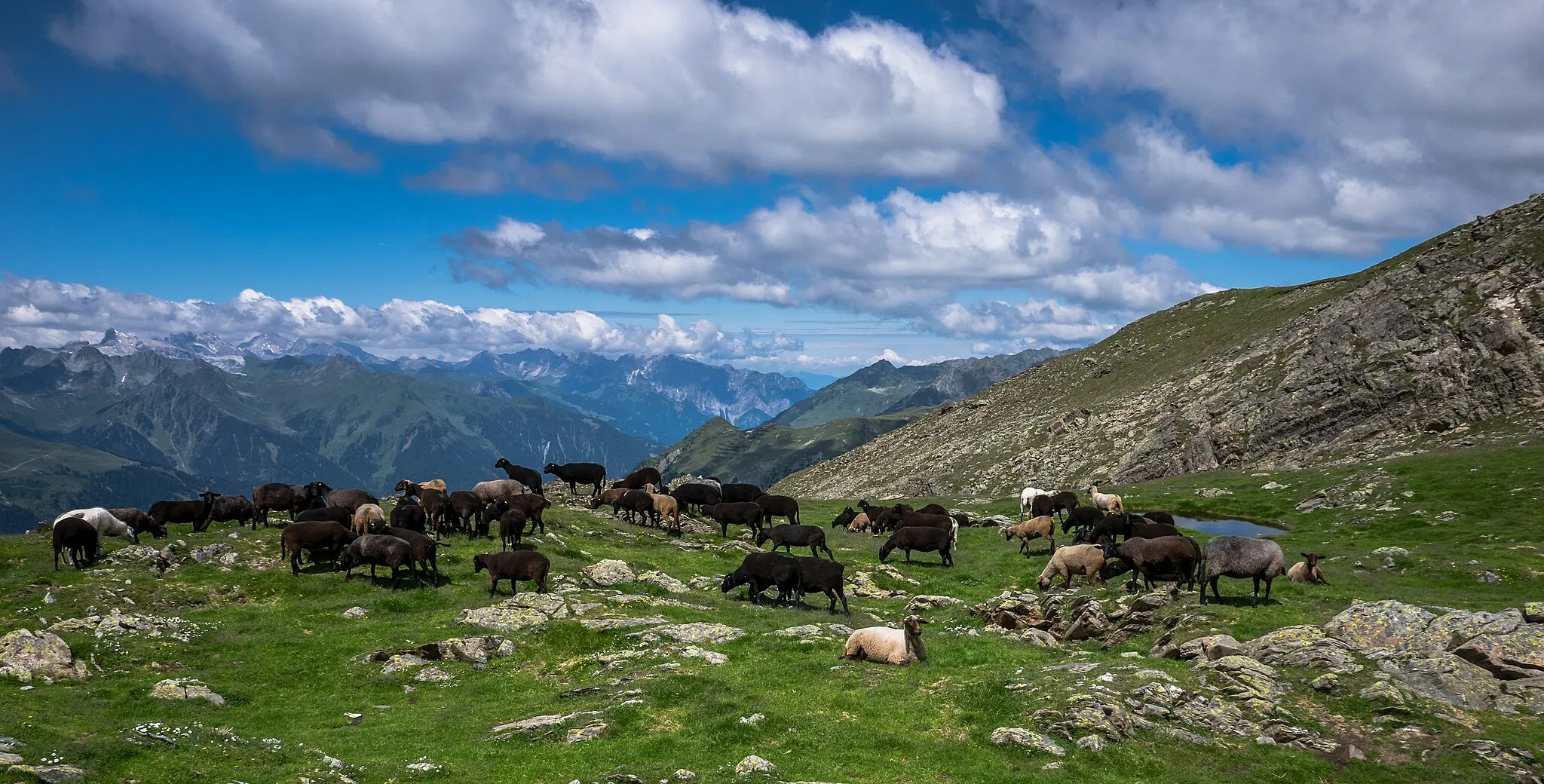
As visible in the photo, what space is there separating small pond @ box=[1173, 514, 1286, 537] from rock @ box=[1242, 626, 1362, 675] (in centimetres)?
3493

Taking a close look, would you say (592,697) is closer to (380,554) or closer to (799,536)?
(380,554)

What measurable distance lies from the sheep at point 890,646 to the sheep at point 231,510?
120 ft

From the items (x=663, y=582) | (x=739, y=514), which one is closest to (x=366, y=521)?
(x=663, y=582)

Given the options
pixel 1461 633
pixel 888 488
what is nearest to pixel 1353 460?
pixel 888 488

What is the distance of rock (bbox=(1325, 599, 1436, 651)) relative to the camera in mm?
20641

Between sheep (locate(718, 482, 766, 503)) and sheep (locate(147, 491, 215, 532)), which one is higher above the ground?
sheep (locate(147, 491, 215, 532))

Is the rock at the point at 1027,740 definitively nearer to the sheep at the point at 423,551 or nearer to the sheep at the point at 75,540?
the sheep at the point at 423,551

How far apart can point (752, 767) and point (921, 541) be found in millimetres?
28756

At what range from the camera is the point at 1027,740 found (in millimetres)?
17859

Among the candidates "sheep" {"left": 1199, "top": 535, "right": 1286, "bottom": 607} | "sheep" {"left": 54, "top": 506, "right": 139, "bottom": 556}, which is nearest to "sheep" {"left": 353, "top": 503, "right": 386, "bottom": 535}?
"sheep" {"left": 54, "top": 506, "right": 139, "bottom": 556}

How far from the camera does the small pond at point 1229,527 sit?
179ft

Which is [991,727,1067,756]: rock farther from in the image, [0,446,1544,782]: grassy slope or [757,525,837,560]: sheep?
[757,525,837,560]: sheep

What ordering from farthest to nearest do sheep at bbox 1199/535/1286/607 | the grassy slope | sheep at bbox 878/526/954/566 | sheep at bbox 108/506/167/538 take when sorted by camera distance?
sheep at bbox 878/526/954/566 < sheep at bbox 108/506/167/538 < sheep at bbox 1199/535/1286/607 < the grassy slope

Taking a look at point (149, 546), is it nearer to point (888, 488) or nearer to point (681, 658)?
point (681, 658)
